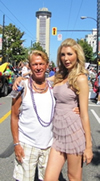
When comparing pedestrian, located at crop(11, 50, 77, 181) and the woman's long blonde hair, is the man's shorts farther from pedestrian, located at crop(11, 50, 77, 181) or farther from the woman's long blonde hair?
the woman's long blonde hair

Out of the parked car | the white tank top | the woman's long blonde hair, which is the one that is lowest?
the parked car

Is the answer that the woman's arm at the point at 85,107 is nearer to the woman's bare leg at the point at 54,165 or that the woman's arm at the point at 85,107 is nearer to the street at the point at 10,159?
the woman's bare leg at the point at 54,165

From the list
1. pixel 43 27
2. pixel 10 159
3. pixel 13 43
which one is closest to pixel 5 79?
pixel 10 159

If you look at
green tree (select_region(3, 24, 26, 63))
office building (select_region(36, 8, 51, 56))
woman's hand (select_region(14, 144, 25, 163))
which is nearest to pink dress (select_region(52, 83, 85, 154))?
woman's hand (select_region(14, 144, 25, 163))

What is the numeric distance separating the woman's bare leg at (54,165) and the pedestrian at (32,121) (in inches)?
3.4

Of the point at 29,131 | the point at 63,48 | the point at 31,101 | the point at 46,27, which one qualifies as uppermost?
the point at 46,27

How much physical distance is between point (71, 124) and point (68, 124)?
3cm

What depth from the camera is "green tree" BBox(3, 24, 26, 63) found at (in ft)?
144

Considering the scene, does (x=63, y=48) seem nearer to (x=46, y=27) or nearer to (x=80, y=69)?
(x=80, y=69)

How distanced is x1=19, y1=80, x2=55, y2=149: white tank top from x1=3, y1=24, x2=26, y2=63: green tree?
138ft

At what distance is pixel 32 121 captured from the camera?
2.33 m

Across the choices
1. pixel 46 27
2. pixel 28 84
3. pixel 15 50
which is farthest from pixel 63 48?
pixel 46 27

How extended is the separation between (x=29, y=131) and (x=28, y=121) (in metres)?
0.10

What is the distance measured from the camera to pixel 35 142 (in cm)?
238
